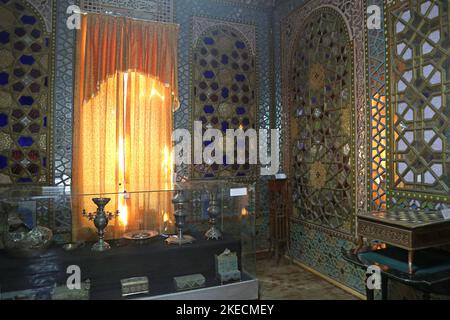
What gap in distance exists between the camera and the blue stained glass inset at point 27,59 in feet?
13.9

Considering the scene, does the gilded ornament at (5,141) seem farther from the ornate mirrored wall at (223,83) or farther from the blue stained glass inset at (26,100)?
the ornate mirrored wall at (223,83)

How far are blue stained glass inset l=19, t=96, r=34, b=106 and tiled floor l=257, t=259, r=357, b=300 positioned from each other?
3436 mm

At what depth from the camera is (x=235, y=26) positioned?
17.4 ft

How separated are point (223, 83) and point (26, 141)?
2.65 metres

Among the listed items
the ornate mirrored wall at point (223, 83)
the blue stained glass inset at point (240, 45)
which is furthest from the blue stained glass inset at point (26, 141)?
the blue stained glass inset at point (240, 45)

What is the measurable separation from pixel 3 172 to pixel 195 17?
3139mm

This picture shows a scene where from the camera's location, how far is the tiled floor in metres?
3.95

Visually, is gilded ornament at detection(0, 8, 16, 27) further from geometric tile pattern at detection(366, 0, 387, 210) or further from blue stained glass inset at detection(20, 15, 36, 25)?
geometric tile pattern at detection(366, 0, 387, 210)

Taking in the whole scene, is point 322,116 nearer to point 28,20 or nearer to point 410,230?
point 410,230

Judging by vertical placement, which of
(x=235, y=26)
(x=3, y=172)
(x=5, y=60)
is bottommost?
(x=3, y=172)

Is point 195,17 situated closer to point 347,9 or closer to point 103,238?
point 347,9
